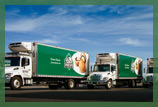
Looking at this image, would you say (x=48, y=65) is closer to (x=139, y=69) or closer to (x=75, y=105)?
(x=75, y=105)

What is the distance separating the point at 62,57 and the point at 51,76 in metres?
2.29

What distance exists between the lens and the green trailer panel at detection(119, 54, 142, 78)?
30.4 meters

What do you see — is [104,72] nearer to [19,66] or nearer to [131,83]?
[131,83]

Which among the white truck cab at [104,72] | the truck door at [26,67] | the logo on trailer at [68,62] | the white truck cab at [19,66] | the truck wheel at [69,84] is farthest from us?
the white truck cab at [104,72]

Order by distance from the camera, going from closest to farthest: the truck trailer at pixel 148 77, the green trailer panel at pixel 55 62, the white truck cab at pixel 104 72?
1. the green trailer panel at pixel 55 62
2. the white truck cab at pixel 104 72
3. the truck trailer at pixel 148 77

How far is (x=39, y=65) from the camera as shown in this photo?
73.2 feet

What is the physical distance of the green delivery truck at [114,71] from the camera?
86.5 feet

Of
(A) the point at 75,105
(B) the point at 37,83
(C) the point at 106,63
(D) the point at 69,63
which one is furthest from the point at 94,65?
(A) the point at 75,105

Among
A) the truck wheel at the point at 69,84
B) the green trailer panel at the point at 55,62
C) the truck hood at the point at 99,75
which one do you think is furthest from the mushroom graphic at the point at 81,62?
the truck wheel at the point at 69,84

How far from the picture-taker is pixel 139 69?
35.7 meters

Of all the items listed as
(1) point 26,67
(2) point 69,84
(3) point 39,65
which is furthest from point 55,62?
(1) point 26,67

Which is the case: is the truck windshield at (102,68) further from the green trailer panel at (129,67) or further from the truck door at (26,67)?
the truck door at (26,67)

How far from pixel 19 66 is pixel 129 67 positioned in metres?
15.2

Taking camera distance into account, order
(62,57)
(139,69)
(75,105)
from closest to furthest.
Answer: (75,105), (62,57), (139,69)
